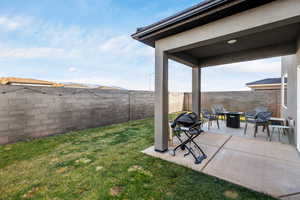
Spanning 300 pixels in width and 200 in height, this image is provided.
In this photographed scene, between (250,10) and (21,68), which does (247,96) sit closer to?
(250,10)

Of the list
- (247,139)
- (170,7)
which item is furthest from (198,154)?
(170,7)

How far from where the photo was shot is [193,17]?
7.53 ft

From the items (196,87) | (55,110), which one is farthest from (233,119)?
(55,110)

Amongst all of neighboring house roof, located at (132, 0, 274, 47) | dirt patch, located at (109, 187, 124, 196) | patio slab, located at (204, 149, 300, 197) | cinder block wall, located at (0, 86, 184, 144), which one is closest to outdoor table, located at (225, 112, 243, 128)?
patio slab, located at (204, 149, 300, 197)

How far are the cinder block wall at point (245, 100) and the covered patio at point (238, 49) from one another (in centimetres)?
517

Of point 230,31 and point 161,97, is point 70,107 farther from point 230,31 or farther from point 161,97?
point 230,31

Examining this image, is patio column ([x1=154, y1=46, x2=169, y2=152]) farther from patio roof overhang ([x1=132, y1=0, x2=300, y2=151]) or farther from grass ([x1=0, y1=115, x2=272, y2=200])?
grass ([x1=0, y1=115, x2=272, y2=200])

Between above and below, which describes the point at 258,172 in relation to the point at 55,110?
below

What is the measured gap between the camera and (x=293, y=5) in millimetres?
1688

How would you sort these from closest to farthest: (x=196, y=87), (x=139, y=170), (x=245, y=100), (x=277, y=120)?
(x=139, y=170) < (x=277, y=120) < (x=196, y=87) < (x=245, y=100)

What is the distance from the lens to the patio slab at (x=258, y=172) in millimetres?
1877

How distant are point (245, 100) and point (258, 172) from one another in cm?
762

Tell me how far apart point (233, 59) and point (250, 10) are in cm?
282

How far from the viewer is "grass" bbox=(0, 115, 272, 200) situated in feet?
5.84
